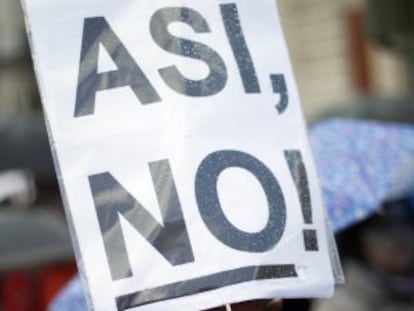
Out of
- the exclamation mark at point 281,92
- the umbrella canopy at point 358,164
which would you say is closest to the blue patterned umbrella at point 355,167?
the umbrella canopy at point 358,164

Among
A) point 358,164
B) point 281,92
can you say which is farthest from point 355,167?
point 281,92

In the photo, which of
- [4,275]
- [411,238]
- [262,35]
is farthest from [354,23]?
[262,35]

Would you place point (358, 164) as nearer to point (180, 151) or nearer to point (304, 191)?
point (304, 191)

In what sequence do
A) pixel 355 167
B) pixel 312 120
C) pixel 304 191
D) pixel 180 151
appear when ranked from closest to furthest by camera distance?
pixel 180 151 < pixel 304 191 < pixel 355 167 < pixel 312 120

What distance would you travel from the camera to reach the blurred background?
705cm

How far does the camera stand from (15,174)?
970 cm

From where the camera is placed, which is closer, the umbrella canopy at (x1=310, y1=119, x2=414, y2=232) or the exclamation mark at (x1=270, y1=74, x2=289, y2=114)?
the exclamation mark at (x1=270, y1=74, x2=289, y2=114)

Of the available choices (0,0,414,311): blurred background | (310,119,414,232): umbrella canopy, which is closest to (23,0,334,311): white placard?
(0,0,414,311): blurred background

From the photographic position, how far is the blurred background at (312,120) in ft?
23.1

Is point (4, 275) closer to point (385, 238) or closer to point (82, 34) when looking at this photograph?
→ point (385, 238)

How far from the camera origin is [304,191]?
10.9 feet

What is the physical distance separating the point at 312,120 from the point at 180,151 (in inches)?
239

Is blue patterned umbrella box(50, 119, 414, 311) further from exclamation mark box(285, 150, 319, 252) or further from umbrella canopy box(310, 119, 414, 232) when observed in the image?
exclamation mark box(285, 150, 319, 252)

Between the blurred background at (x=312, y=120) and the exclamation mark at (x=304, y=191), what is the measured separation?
0.56m
